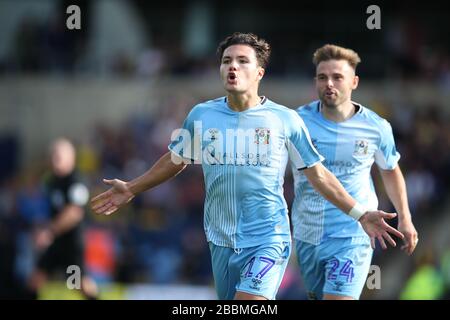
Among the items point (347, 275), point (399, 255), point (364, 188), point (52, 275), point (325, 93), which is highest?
point (325, 93)

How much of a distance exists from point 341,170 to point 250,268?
5.13 ft

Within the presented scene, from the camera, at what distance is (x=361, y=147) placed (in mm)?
9383

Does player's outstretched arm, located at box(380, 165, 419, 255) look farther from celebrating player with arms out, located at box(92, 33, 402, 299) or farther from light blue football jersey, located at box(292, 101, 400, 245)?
celebrating player with arms out, located at box(92, 33, 402, 299)

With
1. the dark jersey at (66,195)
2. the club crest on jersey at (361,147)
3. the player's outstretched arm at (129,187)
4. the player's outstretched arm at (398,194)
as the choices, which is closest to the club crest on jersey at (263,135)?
the player's outstretched arm at (129,187)

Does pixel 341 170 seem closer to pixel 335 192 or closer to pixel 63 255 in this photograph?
pixel 335 192

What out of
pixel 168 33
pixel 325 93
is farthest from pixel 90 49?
pixel 325 93

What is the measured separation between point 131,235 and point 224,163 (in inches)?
438

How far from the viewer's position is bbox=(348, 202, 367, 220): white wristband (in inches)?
334

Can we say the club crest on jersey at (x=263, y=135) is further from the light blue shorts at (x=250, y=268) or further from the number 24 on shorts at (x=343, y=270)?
the number 24 on shorts at (x=343, y=270)

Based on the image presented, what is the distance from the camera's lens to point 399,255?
717 inches

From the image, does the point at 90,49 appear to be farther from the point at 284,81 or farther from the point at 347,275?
the point at 347,275

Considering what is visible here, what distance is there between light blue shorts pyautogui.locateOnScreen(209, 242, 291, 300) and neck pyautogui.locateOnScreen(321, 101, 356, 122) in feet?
5.00

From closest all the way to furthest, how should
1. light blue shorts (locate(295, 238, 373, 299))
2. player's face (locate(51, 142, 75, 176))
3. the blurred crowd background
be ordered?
light blue shorts (locate(295, 238, 373, 299)) → player's face (locate(51, 142, 75, 176)) → the blurred crowd background

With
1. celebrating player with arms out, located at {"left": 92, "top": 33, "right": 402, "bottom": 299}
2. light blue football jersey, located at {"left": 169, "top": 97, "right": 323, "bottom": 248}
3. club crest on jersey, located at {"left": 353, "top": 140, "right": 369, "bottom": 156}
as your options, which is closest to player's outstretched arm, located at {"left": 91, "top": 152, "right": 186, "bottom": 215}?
celebrating player with arms out, located at {"left": 92, "top": 33, "right": 402, "bottom": 299}
